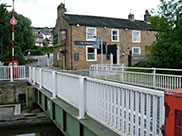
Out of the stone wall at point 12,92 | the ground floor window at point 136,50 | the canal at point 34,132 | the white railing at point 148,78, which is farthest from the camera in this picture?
the ground floor window at point 136,50

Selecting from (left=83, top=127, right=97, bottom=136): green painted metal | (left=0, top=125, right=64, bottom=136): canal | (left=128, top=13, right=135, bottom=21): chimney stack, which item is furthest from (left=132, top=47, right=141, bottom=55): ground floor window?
(left=83, top=127, right=97, bottom=136): green painted metal

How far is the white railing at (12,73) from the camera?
13.2 meters

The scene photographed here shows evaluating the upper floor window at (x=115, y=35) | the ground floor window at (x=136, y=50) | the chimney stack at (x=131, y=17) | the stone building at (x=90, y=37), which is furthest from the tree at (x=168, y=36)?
the chimney stack at (x=131, y=17)

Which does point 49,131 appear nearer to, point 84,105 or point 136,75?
point 84,105

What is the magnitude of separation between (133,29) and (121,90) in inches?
1131

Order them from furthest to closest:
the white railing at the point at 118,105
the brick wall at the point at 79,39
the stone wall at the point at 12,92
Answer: the brick wall at the point at 79,39 < the stone wall at the point at 12,92 < the white railing at the point at 118,105

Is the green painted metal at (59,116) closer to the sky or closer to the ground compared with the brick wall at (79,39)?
closer to the ground

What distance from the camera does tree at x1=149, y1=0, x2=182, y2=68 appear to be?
1356cm

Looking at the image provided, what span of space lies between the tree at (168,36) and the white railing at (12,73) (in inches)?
365

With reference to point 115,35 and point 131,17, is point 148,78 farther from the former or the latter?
point 131,17

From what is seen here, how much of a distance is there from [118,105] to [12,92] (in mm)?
10923

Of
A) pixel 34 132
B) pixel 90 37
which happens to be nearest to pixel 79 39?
pixel 90 37

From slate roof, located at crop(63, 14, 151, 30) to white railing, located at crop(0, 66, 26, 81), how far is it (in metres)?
13.7

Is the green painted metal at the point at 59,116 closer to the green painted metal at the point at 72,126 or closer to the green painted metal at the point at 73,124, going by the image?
the green painted metal at the point at 73,124
